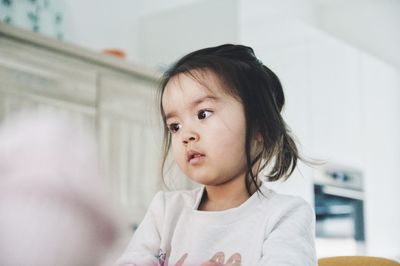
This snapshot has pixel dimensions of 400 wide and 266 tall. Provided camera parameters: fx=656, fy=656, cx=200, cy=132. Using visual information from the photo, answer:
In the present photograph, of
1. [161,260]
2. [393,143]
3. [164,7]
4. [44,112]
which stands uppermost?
[164,7]

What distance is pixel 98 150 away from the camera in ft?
8.85

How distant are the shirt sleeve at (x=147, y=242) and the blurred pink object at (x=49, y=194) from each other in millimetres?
38

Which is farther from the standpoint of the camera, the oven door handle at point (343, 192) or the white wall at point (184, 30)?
the oven door handle at point (343, 192)

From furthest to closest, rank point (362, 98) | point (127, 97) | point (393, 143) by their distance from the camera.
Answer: point (393, 143), point (362, 98), point (127, 97)

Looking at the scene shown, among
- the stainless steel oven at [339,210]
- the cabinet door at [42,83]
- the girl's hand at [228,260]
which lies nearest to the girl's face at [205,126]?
the girl's hand at [228,260]

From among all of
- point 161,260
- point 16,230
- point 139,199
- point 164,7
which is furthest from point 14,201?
point 164,7

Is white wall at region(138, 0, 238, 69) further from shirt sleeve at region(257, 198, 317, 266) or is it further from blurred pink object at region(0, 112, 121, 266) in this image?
shirt sleeve at region(257, 198, 317, 266)

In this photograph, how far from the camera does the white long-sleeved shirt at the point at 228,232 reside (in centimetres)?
77

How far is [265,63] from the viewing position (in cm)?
347

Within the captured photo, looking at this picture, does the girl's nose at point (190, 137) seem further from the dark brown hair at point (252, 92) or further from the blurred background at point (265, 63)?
the blurred background at point (265, 63)

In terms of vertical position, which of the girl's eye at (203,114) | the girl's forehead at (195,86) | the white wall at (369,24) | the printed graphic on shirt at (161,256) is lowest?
the printed graphic on shirt at (161,256)

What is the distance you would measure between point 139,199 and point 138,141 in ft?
0.83

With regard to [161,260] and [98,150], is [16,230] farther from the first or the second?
[161,260]

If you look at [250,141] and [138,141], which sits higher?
[138,141]
